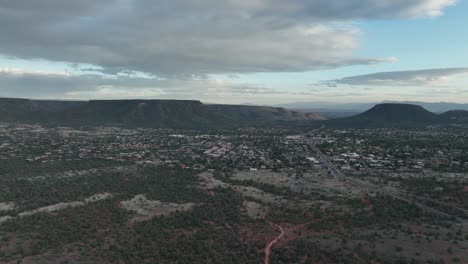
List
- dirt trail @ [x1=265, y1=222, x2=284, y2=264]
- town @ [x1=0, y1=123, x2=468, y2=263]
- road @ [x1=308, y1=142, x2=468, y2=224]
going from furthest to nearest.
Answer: road @ [x1=308, y1=142, x2=468, y2=224], town @ [x1=0, y1=123, x2=468, y2=263], dirt trail @ [x1=265, y1=222, x2=284, y2=264]

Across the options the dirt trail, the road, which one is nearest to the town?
the road

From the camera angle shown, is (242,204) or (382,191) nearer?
(242,204)

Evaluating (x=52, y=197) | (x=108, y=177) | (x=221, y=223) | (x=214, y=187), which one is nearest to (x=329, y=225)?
(x=221, y=223)

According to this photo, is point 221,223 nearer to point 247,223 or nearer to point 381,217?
point 247,223

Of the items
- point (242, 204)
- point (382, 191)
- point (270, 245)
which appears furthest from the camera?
point (382, 191)

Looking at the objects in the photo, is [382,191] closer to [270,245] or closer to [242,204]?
[242,204]

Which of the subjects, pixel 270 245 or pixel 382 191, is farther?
pixel 382 191

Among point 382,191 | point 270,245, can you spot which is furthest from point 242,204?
point 382,191

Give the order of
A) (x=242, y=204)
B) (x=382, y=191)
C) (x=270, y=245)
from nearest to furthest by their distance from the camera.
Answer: (x=270, y=245), (x=242, y=204), (x=382, y=191)

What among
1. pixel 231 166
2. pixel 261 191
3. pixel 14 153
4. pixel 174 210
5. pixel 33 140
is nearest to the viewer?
pixel 174 210

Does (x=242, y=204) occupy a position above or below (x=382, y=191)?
below

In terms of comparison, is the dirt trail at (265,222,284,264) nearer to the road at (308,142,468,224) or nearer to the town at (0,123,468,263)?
the town at (0,123,468,263)
